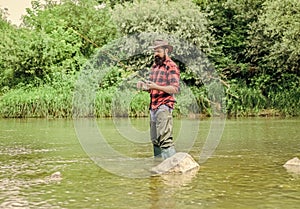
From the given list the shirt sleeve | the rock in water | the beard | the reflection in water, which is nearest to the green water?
the reflection in water

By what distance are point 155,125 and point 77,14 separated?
2682 centimetres

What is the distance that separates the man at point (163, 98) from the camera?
6.93m

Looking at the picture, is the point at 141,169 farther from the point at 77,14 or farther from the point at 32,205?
the point at 77,14

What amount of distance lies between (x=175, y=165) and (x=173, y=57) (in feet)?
64.5

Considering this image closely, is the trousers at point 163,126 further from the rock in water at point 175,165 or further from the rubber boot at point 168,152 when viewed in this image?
the rock in water at point 175,165

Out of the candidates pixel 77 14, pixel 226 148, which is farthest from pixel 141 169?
pixel 77 14

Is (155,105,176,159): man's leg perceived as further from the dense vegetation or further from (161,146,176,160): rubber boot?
the dense vegetation

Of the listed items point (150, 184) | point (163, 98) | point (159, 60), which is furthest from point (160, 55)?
point (150, 184)

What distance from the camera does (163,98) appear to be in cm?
701

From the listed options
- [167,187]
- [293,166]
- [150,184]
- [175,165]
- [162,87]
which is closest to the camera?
[167,187]

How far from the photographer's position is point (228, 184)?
546 centimetres

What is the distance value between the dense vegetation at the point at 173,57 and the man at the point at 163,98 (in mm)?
15722

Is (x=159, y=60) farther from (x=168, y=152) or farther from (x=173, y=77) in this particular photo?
(x=168, y=152)

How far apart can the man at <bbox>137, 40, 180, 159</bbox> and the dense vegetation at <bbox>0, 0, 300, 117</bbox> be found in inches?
619
